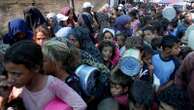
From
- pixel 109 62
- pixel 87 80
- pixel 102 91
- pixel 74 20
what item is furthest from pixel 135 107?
pixel 74 20

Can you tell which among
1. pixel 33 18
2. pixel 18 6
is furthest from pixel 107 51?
pixel 18 6

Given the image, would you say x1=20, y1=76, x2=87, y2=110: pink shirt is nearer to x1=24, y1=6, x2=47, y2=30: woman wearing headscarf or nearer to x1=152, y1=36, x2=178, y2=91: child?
x1=152, y1=36, x2=178, y2=91: child

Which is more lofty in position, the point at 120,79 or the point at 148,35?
the point at 120,79

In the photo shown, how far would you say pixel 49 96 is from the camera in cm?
274

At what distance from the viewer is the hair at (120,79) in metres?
3.96

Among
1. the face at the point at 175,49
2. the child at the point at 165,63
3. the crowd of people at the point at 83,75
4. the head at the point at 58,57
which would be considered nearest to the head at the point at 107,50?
the crowd of people at the point at 83,75

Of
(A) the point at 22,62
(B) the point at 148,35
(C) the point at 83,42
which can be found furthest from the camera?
(B) the point at 148,35

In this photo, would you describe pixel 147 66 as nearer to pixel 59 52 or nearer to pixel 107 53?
pixel 107 53

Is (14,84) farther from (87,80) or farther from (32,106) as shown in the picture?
(87,80)

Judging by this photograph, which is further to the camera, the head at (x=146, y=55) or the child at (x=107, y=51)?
the child at (x=107, y=51)

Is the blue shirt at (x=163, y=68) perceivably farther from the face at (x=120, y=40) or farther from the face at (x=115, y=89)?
the face at (x=120, y=40)

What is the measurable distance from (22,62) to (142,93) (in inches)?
63.0

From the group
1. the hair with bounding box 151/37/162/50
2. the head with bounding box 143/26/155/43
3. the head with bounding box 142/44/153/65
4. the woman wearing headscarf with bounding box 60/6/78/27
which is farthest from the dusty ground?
the head with bounding box 142/44/153/65

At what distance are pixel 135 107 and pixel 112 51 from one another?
193 centimetres
